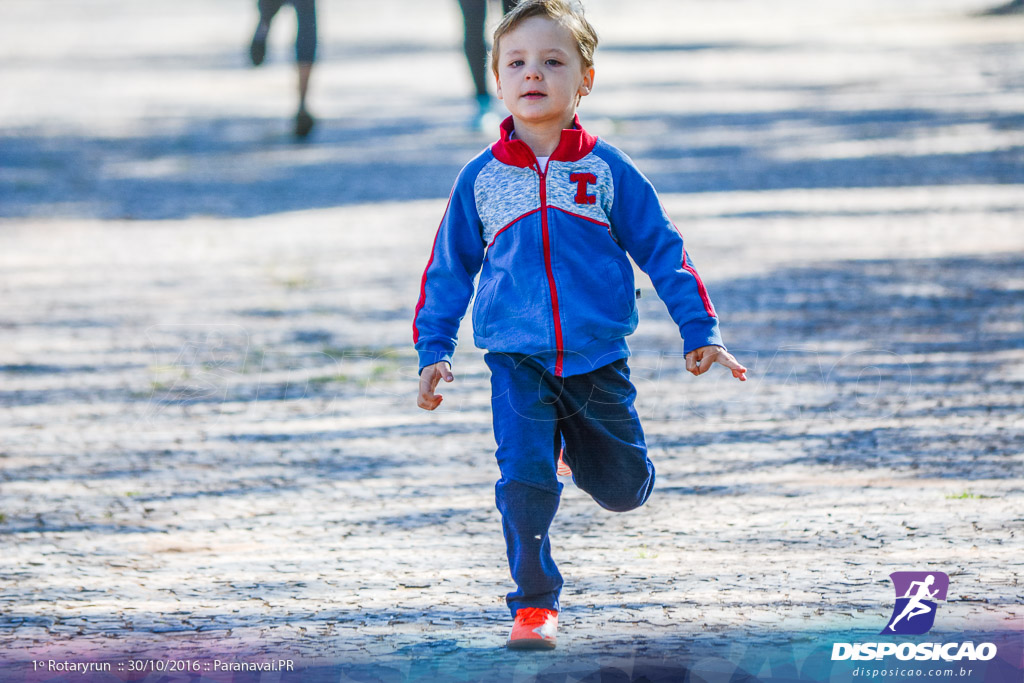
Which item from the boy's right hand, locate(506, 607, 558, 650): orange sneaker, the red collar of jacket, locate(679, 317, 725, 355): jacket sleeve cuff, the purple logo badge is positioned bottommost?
locate(506, 607, 558, 650): orange sneaker

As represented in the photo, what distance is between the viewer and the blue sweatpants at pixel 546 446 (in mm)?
3268

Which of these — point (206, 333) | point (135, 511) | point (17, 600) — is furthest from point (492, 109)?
point (17, 600)

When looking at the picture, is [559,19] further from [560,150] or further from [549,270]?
[549,270]

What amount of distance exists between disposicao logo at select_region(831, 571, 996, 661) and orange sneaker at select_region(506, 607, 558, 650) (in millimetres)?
610

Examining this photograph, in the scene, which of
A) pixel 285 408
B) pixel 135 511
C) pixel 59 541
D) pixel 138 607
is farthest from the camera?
pixel 285 408

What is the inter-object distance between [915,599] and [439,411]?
2.38 m

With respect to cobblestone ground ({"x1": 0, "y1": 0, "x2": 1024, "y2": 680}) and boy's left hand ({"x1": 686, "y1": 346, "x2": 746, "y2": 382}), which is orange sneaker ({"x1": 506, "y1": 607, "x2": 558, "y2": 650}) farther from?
boy's left hand ({"x1": 686, "y1": 346, "x2": 746, "y2": 382})

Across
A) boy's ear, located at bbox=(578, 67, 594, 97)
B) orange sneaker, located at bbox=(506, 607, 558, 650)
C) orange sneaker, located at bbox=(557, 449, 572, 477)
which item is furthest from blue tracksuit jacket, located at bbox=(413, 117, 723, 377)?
orange sneaker, located at bbox=(506, 607, 558, 650)

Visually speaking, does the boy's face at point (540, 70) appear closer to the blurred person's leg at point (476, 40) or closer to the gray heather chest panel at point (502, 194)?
the gray heather chest panel at point (502, 194)

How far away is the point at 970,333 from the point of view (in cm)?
607

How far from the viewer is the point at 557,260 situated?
3270 mm

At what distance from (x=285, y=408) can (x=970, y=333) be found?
2.82 metres

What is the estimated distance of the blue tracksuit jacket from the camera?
10.7 ft

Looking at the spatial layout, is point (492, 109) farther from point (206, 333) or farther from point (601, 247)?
point (601, 247)
